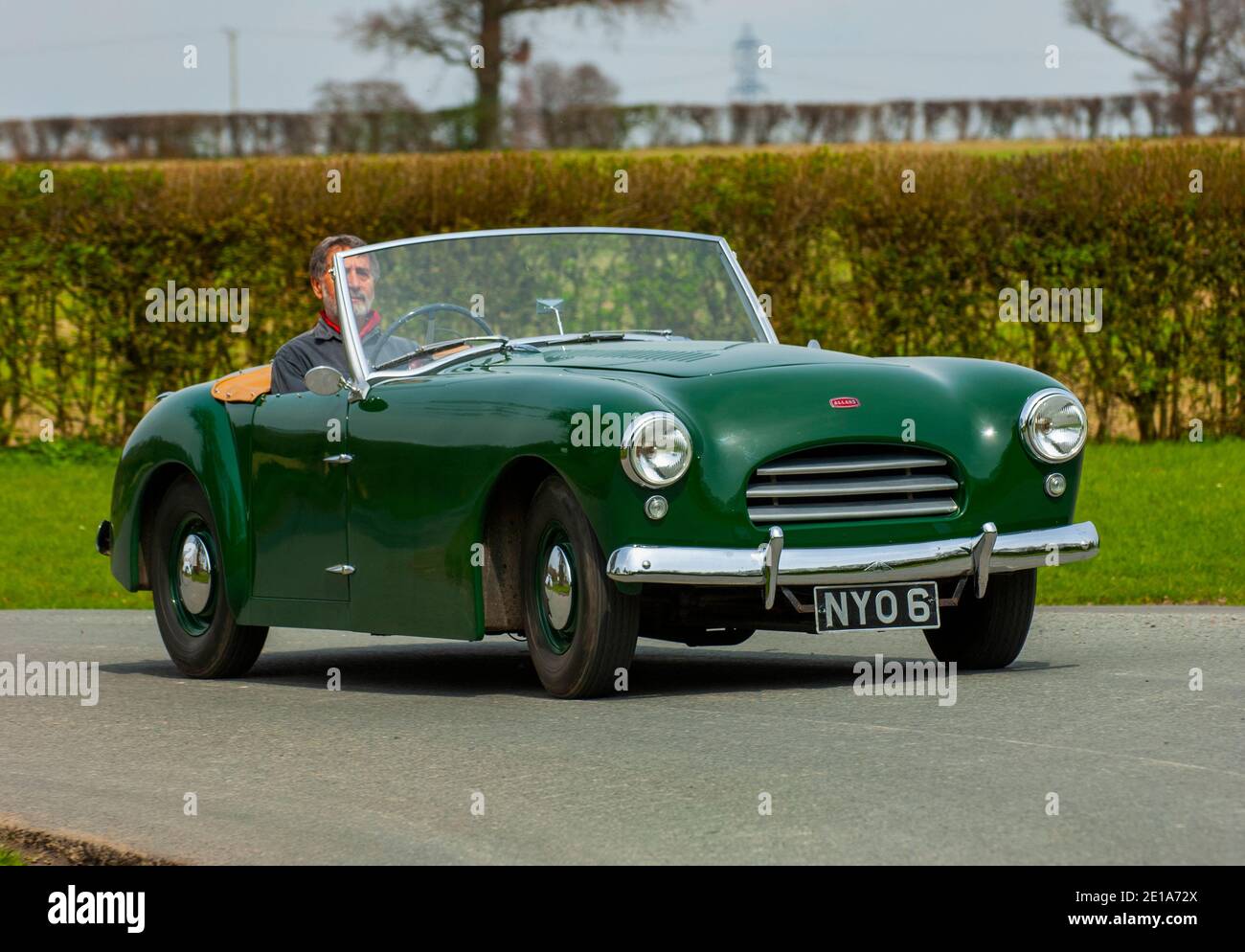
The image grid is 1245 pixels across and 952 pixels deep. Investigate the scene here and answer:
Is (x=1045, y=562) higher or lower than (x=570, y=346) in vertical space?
lower

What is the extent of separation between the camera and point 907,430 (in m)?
7.23

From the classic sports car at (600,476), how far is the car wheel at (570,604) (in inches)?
0.4

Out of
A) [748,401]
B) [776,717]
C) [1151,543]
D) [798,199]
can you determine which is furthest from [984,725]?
[798,199]

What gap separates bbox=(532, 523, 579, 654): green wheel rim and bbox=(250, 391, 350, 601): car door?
986 mm

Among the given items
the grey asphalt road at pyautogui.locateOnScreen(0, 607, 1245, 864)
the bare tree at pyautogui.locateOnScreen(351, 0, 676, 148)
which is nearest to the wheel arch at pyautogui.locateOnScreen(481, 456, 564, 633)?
the grey asphalt road at pyautogui.locateOnScreen(0, 607, 1245, 864)

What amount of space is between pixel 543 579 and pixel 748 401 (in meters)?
0.93

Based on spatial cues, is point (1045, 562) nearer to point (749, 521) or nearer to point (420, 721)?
point (749, 521)

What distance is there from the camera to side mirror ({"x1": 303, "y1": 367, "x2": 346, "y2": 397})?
791 centimetres

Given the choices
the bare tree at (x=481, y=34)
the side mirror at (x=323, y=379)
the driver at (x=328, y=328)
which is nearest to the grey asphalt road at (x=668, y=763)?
the side mirror at (x=323, y=379)

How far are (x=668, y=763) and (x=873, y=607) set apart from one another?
4.01ft

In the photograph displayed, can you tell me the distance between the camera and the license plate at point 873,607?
7.01m

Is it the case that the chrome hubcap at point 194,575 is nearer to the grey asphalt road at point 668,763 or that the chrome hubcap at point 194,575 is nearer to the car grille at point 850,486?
the grey asphalt road at point 668,763

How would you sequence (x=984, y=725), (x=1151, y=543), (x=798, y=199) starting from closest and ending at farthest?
(x=984, y=725) < (x=1151, y=543) < (x=798, y=199)

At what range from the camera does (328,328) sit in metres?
8.80
